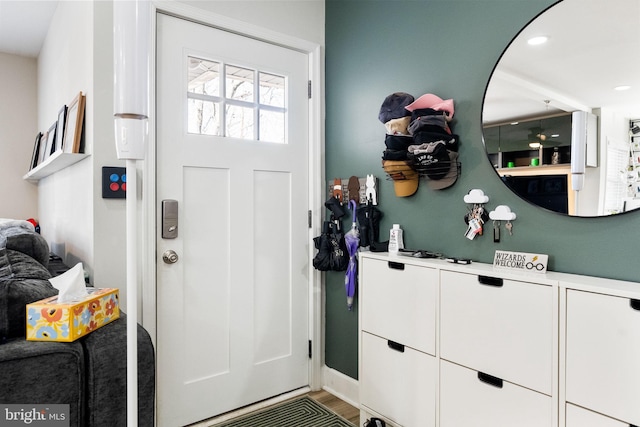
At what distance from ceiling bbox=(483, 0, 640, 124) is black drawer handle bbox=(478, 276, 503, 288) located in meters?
0.66

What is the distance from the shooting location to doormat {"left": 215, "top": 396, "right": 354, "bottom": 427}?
7.04 ft

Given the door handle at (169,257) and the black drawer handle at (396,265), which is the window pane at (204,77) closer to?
the door handle at (169,257)

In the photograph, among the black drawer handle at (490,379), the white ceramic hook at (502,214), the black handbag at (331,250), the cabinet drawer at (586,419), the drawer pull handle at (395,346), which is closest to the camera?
the cabinet drawer at (586,419)

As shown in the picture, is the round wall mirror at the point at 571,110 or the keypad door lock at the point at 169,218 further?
the keypad door lock at the point at 169,218

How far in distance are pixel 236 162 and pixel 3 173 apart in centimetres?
295

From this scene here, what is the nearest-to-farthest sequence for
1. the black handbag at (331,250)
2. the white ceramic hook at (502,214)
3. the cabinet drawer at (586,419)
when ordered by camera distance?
the cabinet drawer at (586,419)
the white ceramic hook at (502,214)
the black handbag at (331,250)

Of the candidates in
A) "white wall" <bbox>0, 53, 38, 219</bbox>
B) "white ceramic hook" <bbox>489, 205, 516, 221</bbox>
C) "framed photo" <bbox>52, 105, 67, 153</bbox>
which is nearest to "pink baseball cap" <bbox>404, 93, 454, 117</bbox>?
"white ceramic hook" <bbox>489, 205, 516, 221</bbox>

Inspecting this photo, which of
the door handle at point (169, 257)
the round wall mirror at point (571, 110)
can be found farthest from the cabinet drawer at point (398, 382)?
the door handle at point (169, 257)

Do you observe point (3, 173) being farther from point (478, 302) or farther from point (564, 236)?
point (564, 236)

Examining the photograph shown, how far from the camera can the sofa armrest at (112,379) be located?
0.98 metres

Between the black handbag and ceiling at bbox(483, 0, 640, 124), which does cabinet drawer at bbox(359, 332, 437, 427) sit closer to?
the black handbag

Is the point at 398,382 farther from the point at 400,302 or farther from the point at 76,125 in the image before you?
the point at 76,125

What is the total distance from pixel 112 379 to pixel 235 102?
65.8 inches

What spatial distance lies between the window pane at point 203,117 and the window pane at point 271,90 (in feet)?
1.01
